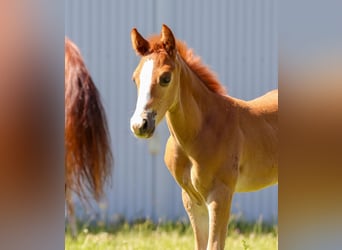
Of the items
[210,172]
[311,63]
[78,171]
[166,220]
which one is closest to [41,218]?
[78,171]

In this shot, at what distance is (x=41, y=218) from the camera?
3.95 m

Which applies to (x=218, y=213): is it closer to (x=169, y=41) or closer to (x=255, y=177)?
(x=255, y=177)

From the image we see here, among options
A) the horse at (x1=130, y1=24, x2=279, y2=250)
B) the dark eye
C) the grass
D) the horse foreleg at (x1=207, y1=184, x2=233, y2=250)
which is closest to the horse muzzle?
the horse at (x1=130, y1=24, x2=279, y2=250)

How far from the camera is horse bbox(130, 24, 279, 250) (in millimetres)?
3557

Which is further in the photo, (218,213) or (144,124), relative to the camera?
(218,213)

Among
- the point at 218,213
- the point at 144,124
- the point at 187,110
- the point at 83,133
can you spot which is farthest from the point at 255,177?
the point at 83,133

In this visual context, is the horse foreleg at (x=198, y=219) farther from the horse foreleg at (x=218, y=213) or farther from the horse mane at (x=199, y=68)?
the horse mane at (x=199, y=68)

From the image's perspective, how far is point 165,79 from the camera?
140 inches

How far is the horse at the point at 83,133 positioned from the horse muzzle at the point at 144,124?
1.12 feet

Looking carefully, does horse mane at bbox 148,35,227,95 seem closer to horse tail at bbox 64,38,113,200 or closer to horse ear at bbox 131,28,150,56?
horse ear at bbox 131,28,150,56

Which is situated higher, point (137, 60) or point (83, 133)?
point (137, 60)

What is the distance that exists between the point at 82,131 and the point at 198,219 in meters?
0.67

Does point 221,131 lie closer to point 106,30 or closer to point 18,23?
point 106,30

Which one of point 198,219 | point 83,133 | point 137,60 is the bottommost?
point 198,219
